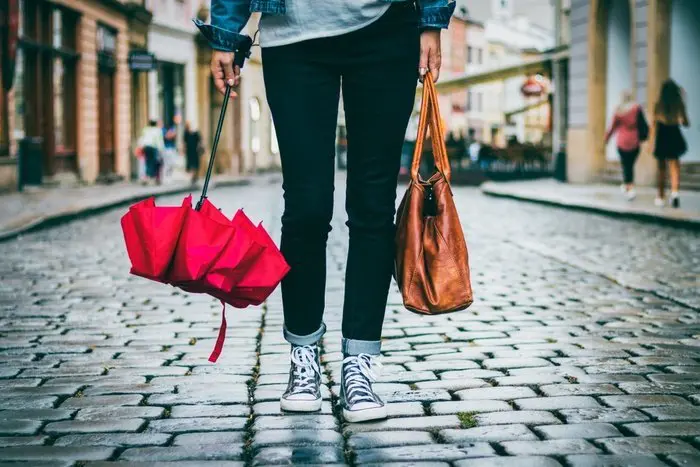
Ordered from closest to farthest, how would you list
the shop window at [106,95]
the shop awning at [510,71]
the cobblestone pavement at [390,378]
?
the cobblestone pavement at [390,378] < the shop window at [106,95] < the shop awning at [510,71]

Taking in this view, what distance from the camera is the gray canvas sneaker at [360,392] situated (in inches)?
125

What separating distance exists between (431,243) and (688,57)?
59.3ft

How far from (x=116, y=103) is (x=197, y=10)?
29.8ft

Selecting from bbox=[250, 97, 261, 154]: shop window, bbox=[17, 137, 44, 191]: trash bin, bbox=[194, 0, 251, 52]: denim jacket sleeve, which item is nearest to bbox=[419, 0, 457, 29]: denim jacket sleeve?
bbox=[194, 0, 251, 52]: denim jacket sleeve

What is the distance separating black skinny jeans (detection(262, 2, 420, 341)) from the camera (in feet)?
10.3

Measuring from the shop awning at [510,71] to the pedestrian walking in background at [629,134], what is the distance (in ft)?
38.6

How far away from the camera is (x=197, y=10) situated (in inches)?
1366

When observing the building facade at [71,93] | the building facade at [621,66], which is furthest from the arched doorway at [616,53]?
the building facade at [71,93]

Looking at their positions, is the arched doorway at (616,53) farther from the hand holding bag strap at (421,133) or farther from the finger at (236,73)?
the finger at (236,73)

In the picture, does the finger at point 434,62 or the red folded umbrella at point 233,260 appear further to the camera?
the finger at point 434,62

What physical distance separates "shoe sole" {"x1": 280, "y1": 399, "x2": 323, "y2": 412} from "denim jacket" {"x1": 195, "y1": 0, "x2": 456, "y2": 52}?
3.57ft

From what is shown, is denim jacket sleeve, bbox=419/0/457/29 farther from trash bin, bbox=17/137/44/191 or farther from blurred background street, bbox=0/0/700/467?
trash bin, bbox=17/137/44/191

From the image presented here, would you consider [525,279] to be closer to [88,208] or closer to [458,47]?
[88,208]

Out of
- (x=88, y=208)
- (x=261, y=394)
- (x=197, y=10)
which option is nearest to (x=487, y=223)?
(x=88, y=208)
